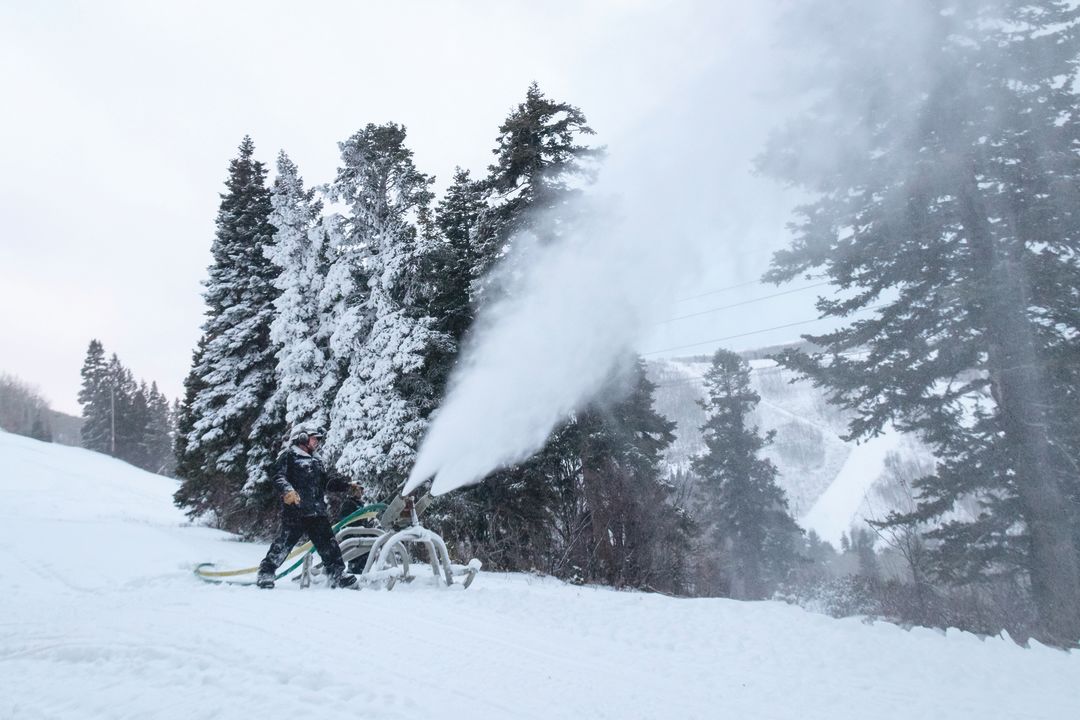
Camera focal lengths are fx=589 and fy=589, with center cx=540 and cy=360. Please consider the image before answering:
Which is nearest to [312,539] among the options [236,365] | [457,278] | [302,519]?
[302,519]

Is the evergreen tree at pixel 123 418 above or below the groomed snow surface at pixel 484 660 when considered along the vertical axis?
above

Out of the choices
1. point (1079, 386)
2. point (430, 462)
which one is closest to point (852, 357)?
point (1079, 386)

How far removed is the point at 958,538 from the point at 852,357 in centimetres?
410

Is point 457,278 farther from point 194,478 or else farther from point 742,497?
point 742,497

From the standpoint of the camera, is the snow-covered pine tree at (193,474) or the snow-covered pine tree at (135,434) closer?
the snow-covered pine tree at (193,474)

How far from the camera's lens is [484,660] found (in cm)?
433

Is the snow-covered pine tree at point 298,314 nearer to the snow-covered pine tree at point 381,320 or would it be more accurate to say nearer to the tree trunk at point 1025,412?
the snow-covered pine tree at point 381,320

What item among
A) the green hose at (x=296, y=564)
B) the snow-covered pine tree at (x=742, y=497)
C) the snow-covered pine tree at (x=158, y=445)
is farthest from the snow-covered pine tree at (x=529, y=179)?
the snow-covered pine tree at (x=158, y=445)

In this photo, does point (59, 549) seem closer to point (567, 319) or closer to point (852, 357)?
point (567, 319)

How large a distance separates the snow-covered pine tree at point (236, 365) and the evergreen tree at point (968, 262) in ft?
57.7

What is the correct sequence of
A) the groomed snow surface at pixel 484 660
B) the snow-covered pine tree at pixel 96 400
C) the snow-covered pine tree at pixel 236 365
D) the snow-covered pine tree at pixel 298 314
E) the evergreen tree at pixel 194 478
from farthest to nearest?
the snow-covered pine tree at pixel 96 400 → the evergreen tree at pixel 194 478 → the snow-covered pine tree at pixel 236 365 → the snow-covered pine tree at pixel 298 314 → the groomed snow surface at pixel 484 660

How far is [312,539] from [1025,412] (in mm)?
12466

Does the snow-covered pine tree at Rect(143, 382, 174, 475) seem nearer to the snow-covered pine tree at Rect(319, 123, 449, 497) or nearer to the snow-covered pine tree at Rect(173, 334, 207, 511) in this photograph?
the snow-covered pine tree at Rect(173, 334, 207, 511)

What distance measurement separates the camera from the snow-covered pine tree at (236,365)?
20.2 metres
